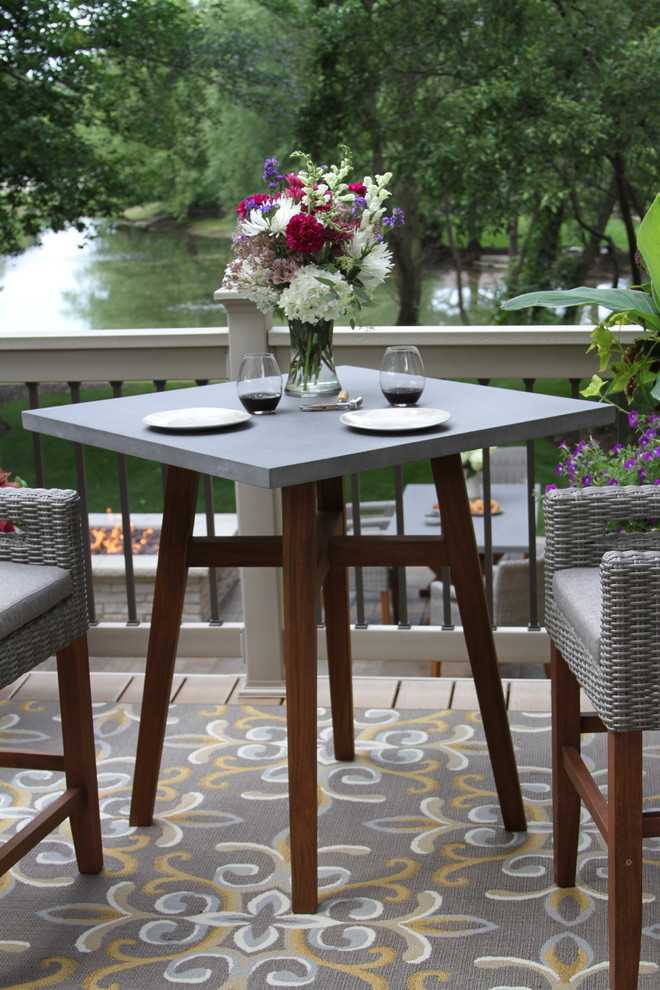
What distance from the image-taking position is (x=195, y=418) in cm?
225

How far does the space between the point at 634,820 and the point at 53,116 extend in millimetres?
10228

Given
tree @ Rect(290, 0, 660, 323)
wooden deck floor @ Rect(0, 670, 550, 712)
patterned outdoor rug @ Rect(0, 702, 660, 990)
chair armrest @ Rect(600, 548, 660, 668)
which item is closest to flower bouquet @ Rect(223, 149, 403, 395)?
chair armrest @ Rect(600, 548, 660, 668)

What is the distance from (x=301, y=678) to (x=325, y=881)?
1.70 ft

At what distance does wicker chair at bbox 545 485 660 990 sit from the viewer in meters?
1.75

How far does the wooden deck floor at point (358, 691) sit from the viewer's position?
3.22 m

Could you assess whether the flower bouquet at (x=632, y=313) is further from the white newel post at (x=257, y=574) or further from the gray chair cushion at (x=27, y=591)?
the gray chair cushion at (x=27, y=591)

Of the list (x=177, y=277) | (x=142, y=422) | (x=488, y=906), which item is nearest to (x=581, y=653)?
(x=488, y=906)

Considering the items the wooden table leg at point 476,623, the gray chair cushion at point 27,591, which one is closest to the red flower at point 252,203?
the wooden table leg at point 476,623

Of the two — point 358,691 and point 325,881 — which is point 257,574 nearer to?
point 358,691

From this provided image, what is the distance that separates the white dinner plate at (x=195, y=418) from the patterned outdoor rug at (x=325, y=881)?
39.3 inches

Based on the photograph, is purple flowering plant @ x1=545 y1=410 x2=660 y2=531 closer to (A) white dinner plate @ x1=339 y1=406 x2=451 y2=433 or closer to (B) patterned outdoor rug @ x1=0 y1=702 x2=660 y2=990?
(A) white dinner plate @ x1=339 y1=406 x2=451 y2=433

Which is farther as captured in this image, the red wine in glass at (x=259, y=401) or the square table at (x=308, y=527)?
the red wine in glass at (x=259, y=401)

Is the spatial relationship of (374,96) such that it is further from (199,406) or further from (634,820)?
(634,820)

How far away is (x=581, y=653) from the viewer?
192 cm
